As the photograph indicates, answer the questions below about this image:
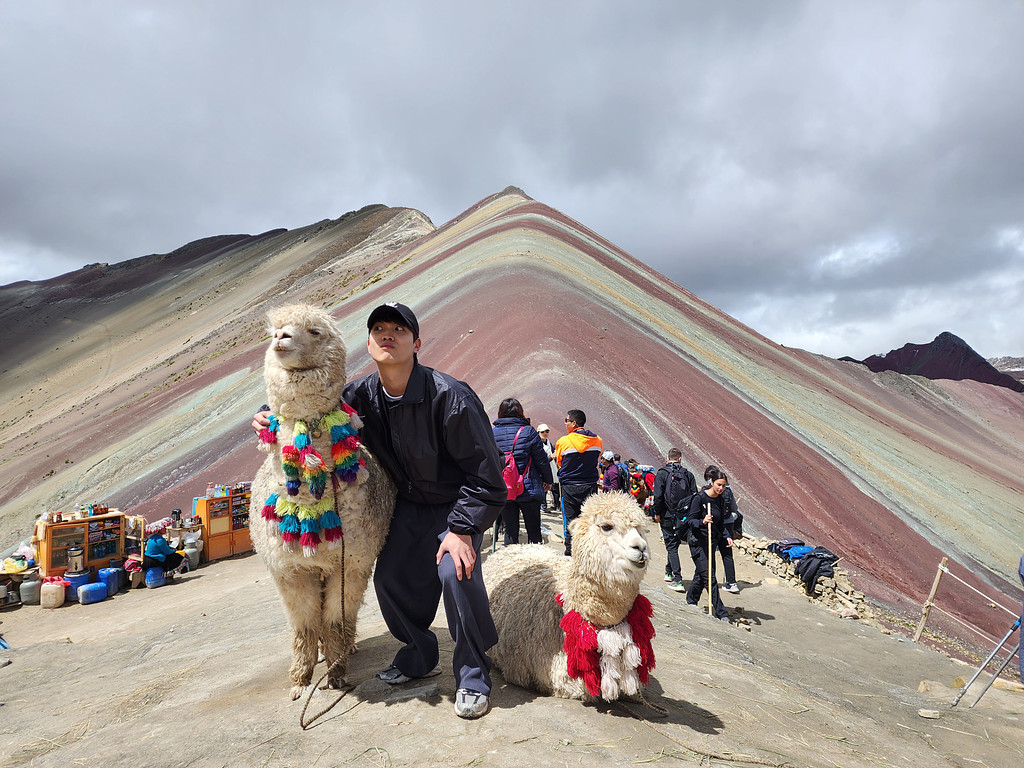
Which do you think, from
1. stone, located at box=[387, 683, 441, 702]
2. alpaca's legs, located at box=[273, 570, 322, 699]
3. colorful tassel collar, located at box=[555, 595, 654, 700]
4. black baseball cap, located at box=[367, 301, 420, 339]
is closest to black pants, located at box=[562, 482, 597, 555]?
colorful tassel collar, located at box=[555, 595, 654, 700]

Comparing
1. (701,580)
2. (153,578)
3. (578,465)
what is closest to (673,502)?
(701,580)

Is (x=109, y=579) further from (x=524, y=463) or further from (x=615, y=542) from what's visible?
(x=615, y=542)

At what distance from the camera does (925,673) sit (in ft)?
23.1

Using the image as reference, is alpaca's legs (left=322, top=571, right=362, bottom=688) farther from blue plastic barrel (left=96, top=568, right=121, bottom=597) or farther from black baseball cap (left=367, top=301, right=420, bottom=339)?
blue plastic barrel (left=96, top=568, right=121, bottom=597)

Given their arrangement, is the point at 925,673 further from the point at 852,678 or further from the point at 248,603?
the point at 248,603

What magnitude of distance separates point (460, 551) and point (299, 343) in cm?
141

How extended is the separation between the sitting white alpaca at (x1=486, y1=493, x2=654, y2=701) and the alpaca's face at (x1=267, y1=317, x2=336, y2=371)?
5.64 ft

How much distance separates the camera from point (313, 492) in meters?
3.05

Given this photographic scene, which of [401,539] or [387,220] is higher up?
[387,220]

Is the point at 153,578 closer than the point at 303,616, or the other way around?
the point at 303,616

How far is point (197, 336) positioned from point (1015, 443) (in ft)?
191

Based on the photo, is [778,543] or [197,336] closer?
[778,543]

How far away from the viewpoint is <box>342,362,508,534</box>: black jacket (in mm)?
3002

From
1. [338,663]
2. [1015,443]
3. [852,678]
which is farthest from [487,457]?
[1015,443]
